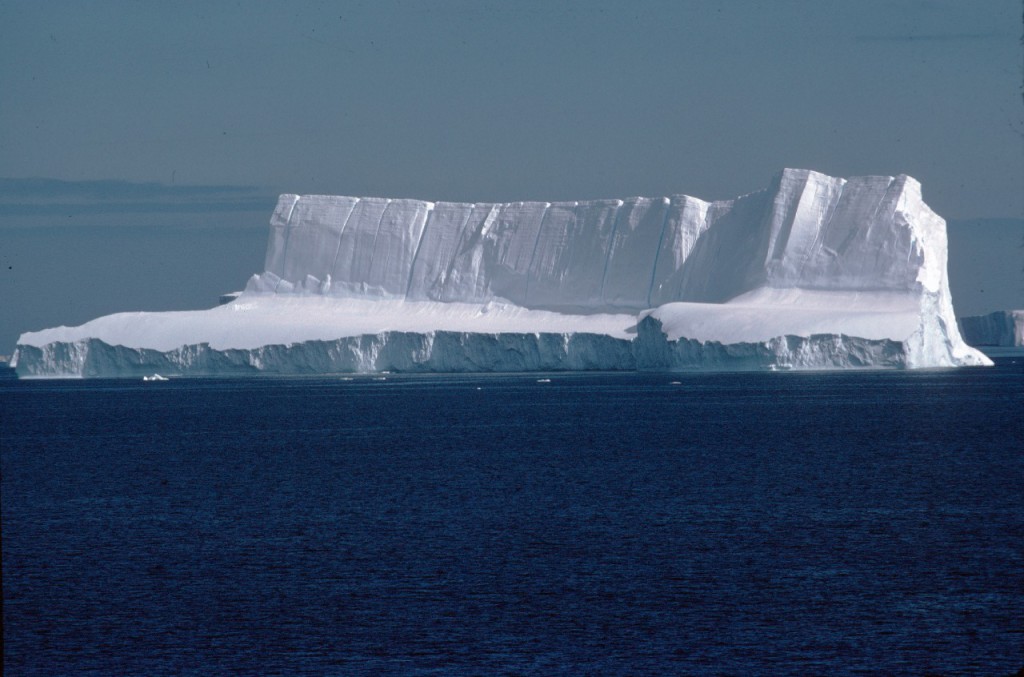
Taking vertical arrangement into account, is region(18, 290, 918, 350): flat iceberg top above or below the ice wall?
below

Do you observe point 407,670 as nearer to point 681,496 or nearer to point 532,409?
point 681,496

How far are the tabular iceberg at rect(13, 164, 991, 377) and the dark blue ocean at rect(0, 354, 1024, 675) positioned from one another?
1568 cm

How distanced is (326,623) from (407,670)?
1.41 m

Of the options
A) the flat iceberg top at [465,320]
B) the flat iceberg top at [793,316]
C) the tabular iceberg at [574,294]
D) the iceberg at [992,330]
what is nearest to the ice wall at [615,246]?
the tabular iceberg at [574,294]

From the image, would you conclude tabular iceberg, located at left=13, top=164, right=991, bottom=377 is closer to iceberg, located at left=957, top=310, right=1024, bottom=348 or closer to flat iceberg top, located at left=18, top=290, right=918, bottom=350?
flat iceberg top, located at left=18, top=290, right=918, bottom=350

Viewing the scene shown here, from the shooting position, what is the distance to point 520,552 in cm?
1243

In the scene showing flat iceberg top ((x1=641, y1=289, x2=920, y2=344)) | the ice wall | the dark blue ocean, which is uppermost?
the ice wall

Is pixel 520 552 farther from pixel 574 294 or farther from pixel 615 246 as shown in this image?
pixel 615 246

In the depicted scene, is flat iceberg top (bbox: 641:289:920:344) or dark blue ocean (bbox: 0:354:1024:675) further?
flat iceberg top (bbox: 641:289:920:344)

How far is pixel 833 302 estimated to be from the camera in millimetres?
45000

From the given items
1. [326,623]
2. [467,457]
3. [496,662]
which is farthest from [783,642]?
[467,457]

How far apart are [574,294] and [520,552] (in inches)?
1546

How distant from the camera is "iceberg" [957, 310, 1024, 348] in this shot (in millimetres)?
80188

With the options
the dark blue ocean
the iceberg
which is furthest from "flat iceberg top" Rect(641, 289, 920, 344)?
the iceberg
